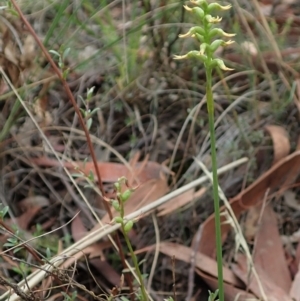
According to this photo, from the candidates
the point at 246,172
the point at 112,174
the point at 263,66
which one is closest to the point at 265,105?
the point at 263,66

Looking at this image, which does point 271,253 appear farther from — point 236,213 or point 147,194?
A: point 147,194

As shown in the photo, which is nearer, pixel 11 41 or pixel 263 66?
pixel 11 41

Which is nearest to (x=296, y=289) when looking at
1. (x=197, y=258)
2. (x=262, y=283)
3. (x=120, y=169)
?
(x=262, y=283)

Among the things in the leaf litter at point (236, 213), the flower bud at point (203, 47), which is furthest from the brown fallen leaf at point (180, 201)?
the flower bud at point (203, 47)

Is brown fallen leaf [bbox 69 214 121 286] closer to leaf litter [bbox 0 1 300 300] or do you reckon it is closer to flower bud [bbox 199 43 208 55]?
leaf litter [bbox 0 1 300 300]

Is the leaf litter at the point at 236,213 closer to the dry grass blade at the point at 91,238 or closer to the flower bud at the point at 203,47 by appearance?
the dry grass blade at the point at 91,238

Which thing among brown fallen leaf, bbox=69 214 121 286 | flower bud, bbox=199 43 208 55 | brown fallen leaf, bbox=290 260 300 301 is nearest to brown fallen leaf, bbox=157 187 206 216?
brown fallen leaf, bbox=69 214 121 286

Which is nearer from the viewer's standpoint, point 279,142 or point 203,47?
point 203,47

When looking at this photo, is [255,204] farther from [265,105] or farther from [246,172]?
[265,105]
